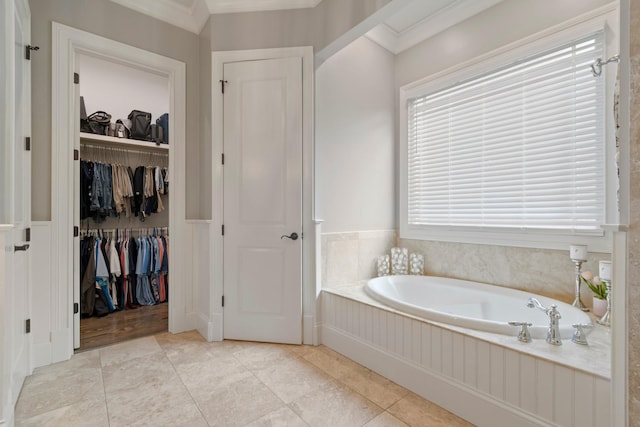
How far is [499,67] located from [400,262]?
1886 millimetres

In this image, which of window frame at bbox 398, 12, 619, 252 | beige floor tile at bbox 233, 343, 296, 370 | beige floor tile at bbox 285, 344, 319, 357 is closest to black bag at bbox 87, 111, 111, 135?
beige floor tile at bbox 233, 343, 296, 370

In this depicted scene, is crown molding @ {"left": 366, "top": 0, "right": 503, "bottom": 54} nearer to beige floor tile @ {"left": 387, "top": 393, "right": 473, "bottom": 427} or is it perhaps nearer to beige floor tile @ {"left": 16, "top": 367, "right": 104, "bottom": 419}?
beige floor tile @ {"left": 387, "top": 393, "right": 473, "bottom": 427}

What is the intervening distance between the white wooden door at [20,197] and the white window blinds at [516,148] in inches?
119

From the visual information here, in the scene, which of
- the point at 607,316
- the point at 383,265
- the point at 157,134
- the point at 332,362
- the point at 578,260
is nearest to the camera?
the point at 607,316

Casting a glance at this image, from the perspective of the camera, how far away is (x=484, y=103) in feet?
8.50

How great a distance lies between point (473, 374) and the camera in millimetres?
1555

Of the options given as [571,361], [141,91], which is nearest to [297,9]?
[141,91]

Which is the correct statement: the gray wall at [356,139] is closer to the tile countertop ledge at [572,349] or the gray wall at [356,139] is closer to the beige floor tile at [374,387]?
the beige floor tile at [374,387]

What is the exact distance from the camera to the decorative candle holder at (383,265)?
9.77 feet

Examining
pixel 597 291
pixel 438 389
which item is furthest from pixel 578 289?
pixel 438 389

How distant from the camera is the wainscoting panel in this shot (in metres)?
1.25

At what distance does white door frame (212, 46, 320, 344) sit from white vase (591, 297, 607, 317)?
1.84 meters

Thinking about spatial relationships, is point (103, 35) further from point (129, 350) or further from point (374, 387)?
point (374, 387)

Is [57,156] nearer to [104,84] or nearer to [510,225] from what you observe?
[104,84]
